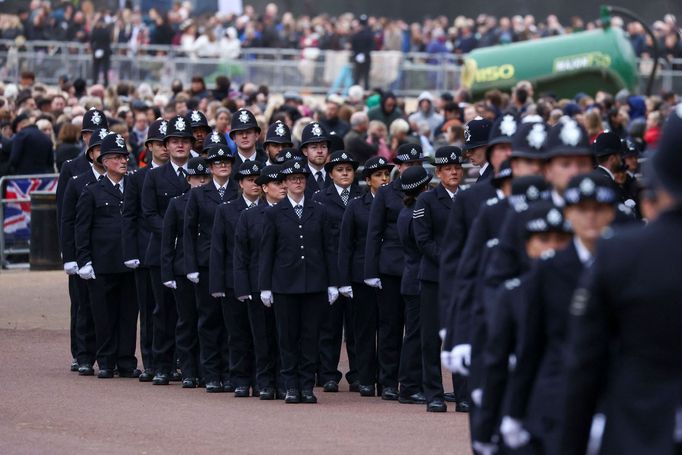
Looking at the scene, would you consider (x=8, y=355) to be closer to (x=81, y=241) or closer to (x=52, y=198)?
(x=81, y=241)

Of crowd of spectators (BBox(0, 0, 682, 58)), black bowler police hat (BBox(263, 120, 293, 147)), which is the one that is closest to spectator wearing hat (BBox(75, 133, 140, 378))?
black bowler police hat (BBox(263, 120, 293, 147))

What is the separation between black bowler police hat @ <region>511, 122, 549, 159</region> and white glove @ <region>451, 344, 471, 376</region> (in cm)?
99

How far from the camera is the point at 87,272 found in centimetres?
1503

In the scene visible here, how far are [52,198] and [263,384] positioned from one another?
25.5ft

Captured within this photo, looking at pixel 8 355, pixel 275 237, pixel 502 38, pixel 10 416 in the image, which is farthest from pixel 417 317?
pixel 502 38

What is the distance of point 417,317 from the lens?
43.9 feet

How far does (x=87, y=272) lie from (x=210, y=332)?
145 cm

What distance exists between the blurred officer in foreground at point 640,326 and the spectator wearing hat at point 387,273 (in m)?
8.01

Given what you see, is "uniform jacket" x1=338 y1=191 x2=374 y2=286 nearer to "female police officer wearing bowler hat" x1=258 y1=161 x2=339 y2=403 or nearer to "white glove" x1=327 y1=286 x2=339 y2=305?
"white glove" x1=327 y1=286 x2=339 y2=305

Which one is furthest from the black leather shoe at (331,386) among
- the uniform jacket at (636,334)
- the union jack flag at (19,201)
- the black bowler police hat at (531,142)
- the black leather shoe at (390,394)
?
the uniform jacket at (636,334)

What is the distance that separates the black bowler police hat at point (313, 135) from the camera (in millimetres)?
15375

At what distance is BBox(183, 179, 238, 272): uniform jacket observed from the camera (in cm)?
1427

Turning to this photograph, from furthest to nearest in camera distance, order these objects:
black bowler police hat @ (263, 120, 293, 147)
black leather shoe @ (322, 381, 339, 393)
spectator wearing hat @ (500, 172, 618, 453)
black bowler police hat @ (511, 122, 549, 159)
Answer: black bowler police hat @ (263, 120, 293, 147), black leather shoe @ (322, 381, 339, 393), black bowler police hat @ (511, 122, 549, 159), spectator wearing hat @ (500, 172, 618, 453)

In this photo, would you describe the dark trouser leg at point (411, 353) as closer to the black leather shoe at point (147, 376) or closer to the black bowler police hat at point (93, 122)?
the black leather shoe at point (147, 376)
